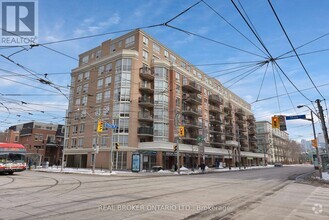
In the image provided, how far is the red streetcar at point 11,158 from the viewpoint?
24.9m

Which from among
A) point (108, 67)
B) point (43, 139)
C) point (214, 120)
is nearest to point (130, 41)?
point (108, 67)

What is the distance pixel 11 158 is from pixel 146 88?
2476 cm

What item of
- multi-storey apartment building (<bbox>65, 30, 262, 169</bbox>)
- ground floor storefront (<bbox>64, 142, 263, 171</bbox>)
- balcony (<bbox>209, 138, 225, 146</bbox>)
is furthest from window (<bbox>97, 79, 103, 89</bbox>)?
balcony (<bbox>209, 138, 225, 146</bbox>)

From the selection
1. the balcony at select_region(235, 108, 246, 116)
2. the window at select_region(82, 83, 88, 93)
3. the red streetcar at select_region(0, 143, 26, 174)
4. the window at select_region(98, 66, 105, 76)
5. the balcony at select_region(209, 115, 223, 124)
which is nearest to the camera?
the red streetcar at select_region(0, 143, 26, 174)

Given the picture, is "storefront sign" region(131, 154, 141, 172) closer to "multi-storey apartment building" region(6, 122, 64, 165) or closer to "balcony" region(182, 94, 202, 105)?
"balcony" region(182, 94, 202, 105)

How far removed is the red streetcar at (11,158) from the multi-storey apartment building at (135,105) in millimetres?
12657

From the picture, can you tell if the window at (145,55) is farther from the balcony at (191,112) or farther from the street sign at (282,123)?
the street sign at (282,123)

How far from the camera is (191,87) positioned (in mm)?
54156

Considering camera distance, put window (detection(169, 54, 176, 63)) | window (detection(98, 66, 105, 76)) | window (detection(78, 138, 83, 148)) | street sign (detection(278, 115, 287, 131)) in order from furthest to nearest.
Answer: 1. window (detection(169, 54, 176, 63))
2. window (detection(98, 66, 105, 76))
3. window (detection(78, 138, 83, 148))
4. street sign (detection(278, 115, 287, 131))

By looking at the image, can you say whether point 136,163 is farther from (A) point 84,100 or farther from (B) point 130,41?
(B) point 130,41

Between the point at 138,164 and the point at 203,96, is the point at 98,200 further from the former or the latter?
the point at 203,96

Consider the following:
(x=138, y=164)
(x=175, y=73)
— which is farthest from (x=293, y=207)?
(x=175, y=73)

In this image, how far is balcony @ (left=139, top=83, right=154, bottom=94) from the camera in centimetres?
4503

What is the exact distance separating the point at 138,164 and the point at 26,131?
163 feet
